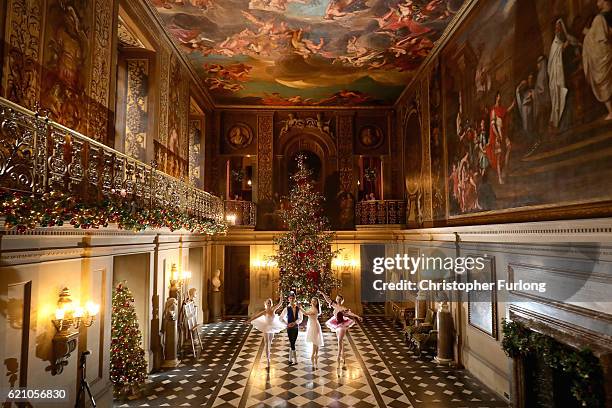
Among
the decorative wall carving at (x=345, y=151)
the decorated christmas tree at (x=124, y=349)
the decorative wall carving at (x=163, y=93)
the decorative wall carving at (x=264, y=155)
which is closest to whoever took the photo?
the decorated christmas tree at (x=124, y=349)

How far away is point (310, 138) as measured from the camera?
1822cm

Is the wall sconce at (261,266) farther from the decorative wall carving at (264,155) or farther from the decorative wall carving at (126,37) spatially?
the decorative wall carving at (126,37)

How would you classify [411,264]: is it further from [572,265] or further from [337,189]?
[572,265]

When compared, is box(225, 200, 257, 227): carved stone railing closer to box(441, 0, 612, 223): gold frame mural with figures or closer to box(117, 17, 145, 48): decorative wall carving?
box(117, 17, 145, 48): decorative wall carving

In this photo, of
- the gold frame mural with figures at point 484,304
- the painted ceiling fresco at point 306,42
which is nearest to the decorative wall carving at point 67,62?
the painted ceiling fresco at point 306,42

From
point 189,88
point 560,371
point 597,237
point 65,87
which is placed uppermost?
point 189,88

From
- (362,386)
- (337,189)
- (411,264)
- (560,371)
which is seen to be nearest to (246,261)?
(337,189)

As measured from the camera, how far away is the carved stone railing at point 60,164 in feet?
13.8

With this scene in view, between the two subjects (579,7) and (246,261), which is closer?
(579,7)

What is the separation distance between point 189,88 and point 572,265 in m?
12.9

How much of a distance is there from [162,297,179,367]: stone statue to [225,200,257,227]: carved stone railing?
664 cm

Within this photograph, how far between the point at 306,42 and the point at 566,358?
417 inches

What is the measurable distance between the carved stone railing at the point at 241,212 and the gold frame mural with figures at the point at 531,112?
8831 millimetres

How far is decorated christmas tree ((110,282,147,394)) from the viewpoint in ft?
26.3
